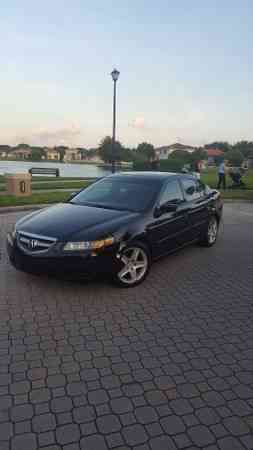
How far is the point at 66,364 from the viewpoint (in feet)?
8.77

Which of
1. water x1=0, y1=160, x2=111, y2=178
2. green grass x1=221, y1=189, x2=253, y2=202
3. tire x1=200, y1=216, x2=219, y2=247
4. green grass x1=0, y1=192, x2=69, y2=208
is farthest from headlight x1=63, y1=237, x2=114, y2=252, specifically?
water x1=0, y1=160, x2=111, y2=178

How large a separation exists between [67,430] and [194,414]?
874 mm

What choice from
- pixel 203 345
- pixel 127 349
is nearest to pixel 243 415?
pixel 203 345

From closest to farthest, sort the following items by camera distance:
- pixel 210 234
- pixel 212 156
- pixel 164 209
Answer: pixel 164 209, pixel 210 234, pixel 212 156

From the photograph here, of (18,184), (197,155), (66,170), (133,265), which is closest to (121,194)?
(133,265)

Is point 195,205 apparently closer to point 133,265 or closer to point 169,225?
point 169,225

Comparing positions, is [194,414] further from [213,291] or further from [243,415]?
[213,291]

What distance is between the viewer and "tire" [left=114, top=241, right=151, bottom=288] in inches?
160

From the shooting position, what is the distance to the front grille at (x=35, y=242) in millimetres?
3725

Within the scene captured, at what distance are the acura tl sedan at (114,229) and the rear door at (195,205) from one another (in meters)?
0.02

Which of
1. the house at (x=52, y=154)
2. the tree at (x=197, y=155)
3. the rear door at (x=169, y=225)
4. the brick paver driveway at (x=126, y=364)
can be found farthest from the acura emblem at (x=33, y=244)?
the house at (x=52, y=154)

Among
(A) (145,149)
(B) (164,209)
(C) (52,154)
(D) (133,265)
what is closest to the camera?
(D) (133,265)

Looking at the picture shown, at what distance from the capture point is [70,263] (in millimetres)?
3654

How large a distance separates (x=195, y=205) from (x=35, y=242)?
3.09 m
